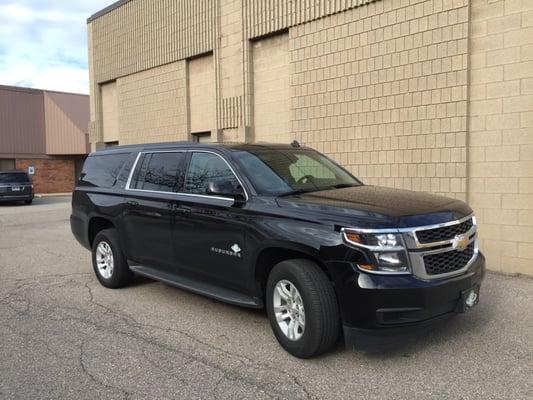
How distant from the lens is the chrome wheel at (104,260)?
695 cm

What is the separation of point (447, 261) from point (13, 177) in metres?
24.7

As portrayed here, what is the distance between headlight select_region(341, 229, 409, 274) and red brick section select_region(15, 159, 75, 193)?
34.9 meters

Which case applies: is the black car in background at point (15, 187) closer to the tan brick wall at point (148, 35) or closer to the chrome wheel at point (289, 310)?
the tan brick wall at point (148, 35)

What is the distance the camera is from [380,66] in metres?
9.00

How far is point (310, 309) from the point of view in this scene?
4.17 metres

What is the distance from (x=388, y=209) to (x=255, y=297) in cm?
154

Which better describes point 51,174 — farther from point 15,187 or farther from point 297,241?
point 297,241

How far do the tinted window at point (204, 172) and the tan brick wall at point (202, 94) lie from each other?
745 cm

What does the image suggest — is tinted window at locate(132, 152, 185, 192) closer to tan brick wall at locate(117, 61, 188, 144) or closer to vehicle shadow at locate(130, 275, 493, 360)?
vehicle shadow at locate(130, 275, 493, 360)

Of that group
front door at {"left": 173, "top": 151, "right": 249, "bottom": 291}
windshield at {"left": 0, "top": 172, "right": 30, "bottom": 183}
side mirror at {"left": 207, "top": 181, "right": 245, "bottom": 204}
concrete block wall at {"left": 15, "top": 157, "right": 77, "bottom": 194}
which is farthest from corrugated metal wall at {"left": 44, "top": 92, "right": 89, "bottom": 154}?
side mirror at {"left": 207, "top": 181, "right": 245, "bottom": 204}

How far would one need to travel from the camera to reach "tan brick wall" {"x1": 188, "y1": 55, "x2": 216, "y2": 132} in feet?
43.5

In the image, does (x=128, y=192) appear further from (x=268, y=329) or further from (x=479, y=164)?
(x=479, y=164)

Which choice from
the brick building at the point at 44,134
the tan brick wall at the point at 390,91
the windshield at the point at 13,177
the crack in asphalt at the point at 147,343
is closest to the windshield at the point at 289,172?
the crack in asphalt at the point at 147,343

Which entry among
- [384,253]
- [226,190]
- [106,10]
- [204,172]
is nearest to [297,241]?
[384,253]
